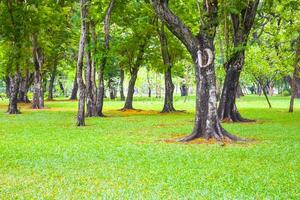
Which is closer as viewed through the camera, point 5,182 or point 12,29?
point 5,182

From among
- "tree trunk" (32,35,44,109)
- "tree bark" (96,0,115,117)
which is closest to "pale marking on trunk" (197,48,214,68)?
"tree bark" (96,0,115,117)

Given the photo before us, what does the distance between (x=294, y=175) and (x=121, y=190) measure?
3557 mm

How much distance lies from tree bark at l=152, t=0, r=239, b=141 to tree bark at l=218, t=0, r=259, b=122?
7.34 meters

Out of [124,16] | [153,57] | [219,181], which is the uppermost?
[124,16]

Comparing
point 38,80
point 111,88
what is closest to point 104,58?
point 38,80

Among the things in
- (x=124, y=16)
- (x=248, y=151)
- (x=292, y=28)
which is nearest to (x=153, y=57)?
(x=124, y=16)

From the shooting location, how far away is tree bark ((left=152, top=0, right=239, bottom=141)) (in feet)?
46.4

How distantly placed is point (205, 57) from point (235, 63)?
821cm

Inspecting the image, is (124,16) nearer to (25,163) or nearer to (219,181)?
(25,163)

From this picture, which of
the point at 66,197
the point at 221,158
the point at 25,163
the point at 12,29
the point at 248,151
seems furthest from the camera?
the point at 12,29

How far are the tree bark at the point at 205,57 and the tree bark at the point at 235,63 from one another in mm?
7337

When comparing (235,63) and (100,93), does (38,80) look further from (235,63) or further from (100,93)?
(235,63)

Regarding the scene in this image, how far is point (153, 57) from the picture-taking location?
3431 cm

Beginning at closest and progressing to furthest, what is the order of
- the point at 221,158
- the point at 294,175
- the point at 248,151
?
the point at 294,175 → the point at 221,158 → the point at 248,151
